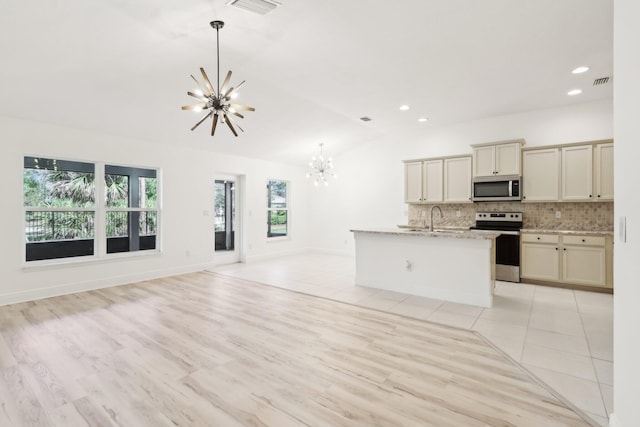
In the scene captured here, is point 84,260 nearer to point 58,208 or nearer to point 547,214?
point 58,208

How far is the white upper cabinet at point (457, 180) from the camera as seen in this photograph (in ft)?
19.2

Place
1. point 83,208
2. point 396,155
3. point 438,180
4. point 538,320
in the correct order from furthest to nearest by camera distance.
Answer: point 396,155 → point 438,180 → point 83,208 → point 538,320

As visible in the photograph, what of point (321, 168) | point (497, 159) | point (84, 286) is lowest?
point (84, 286)

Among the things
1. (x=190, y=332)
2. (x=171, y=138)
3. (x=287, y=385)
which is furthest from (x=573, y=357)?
(x=171, y=138)

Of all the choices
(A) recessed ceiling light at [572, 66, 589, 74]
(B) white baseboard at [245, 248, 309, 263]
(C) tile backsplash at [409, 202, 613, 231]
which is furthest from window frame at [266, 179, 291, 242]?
(A) recessed ceiling light at [572, 66, 589, 74]

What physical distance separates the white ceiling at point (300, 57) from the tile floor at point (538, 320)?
9.90 feet

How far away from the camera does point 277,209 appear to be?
27.6ft

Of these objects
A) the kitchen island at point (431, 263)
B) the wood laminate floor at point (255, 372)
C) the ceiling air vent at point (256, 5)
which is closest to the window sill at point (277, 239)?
the kitchen island at point (431, 263)

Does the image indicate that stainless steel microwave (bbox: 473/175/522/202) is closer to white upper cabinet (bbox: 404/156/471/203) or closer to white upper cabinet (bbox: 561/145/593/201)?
white upper cabinet (bbox: 404/156/471/203)

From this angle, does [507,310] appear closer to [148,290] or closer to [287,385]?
[287,385]

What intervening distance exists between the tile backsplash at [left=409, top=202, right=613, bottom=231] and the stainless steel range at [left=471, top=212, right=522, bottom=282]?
0.22m

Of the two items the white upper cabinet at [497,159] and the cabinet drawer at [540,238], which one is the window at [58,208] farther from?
the cabinet drawer at [540,238]

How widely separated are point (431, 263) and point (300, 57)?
126 inches

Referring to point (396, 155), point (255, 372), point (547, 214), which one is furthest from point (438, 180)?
point (255, 372)
